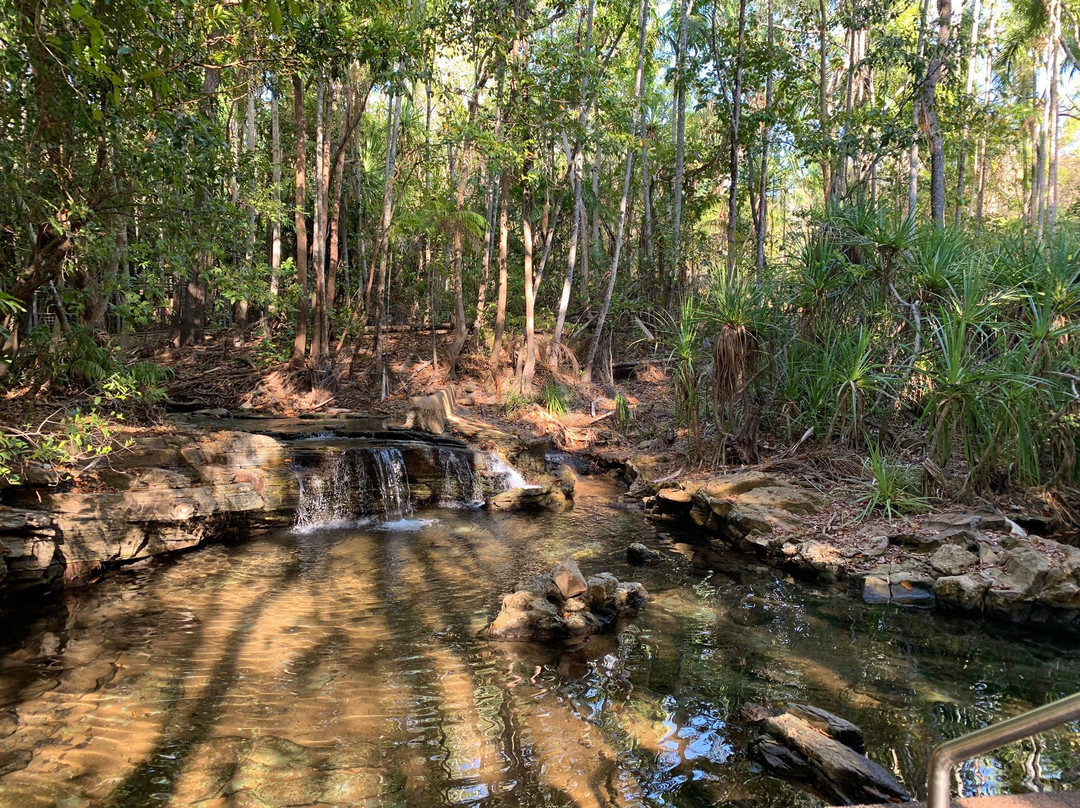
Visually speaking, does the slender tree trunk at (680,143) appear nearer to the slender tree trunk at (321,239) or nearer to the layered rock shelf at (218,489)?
the slender tree trunk at (321,239)

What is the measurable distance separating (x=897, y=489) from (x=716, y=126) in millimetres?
15583

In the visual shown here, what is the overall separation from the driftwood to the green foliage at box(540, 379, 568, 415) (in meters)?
11.0

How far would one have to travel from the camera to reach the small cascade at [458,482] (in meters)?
10.7

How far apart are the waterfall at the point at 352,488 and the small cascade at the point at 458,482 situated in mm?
696

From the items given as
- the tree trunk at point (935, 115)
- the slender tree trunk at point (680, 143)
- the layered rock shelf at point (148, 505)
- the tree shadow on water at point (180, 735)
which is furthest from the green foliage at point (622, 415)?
the tree shadow on water at point (180, 735)

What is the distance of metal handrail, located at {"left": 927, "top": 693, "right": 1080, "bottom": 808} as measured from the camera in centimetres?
121

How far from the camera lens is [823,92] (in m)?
16.5

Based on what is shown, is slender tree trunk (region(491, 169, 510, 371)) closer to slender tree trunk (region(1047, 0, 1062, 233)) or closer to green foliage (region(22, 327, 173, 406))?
green foliage (region(22, 327, 173, 406))

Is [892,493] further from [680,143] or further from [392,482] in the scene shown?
[680,143]

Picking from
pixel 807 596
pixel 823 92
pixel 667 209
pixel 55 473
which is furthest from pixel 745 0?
pixel 55 473

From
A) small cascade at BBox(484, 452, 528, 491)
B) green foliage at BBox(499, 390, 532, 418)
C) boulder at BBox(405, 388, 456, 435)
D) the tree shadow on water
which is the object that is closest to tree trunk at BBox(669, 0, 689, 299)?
green foliage at BBox(499, 390, 532, 418)

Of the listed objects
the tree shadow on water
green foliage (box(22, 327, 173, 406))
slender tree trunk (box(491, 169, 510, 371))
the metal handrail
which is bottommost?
the tree shadow on water

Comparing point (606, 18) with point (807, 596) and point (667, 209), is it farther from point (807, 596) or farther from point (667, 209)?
point (807, 596)

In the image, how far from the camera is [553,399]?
14.9 m
